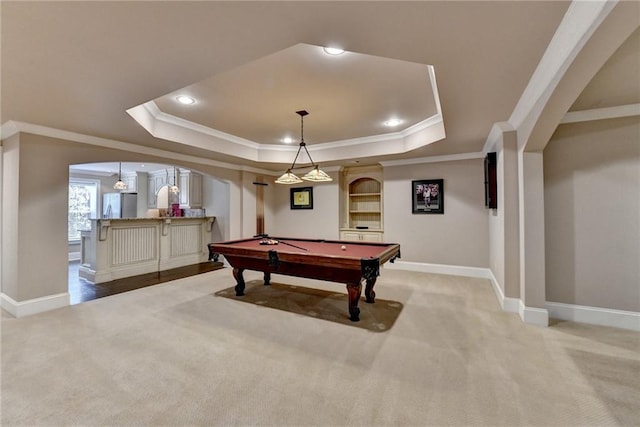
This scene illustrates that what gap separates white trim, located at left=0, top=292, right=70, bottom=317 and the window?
5.12 m

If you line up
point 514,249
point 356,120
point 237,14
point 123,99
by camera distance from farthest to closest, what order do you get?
point 356,120, point 514,249, point 123,99, point 237,14

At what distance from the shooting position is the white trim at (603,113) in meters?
2.80

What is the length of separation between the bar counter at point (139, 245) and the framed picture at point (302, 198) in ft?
6.73

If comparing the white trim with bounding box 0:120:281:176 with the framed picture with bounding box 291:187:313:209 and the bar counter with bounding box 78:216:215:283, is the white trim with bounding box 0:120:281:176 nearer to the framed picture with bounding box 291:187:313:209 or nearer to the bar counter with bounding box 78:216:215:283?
the bar counter with bounding box 78:216:215:283

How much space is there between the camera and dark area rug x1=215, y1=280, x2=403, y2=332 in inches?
120

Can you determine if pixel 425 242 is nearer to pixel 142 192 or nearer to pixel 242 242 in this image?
pixel 242 242

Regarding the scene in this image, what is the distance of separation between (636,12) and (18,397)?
4106 millimetres

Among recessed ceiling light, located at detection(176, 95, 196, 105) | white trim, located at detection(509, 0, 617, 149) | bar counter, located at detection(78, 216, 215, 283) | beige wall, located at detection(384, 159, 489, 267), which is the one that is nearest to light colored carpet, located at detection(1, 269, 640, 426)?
bar counter, located at detection(78, 216, 215, 283)

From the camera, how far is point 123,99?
2600mm

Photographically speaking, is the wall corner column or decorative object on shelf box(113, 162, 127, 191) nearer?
the wall corner column

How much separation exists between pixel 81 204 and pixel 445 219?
9946 mm

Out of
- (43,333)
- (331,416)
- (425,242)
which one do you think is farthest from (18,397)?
(425,242)

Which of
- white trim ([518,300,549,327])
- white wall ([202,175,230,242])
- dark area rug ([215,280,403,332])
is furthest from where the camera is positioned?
white wall ([202,175,230,242])

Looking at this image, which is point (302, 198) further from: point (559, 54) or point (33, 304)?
point (559, 54)
